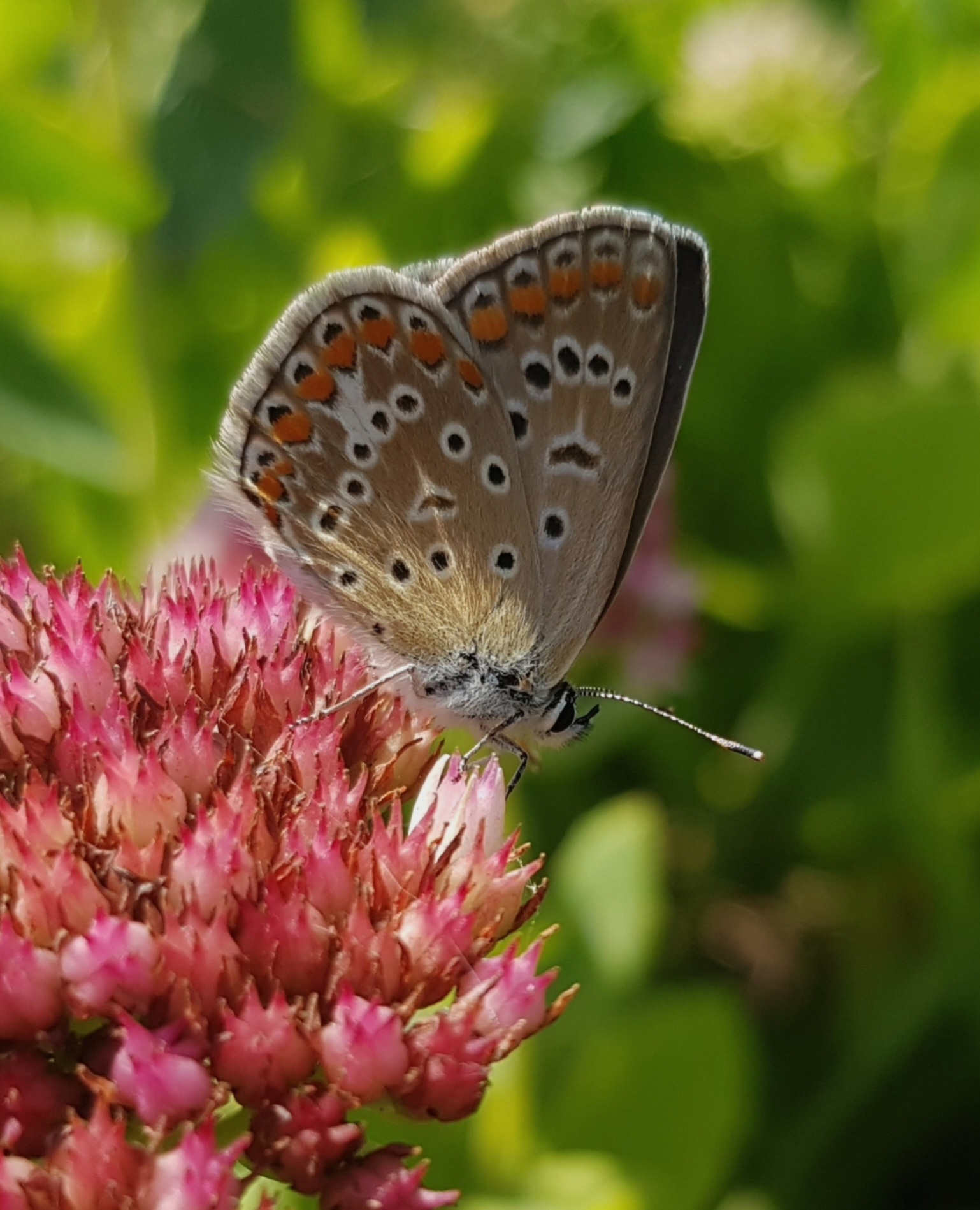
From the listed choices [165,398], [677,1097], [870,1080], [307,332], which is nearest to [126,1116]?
[307,332]

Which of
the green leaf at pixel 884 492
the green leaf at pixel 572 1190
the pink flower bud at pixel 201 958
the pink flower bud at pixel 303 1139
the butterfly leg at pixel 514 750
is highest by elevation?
the green leaf at pixel 884 492

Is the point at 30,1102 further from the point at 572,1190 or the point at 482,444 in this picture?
the point at 572,1190

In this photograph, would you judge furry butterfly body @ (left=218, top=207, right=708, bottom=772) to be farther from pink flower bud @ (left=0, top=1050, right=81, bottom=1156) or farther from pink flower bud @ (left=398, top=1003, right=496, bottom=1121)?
pink flower bud @ (left=0, top=1050, right=81, bottom=1156)

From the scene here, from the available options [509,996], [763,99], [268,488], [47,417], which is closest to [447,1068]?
[509,996]

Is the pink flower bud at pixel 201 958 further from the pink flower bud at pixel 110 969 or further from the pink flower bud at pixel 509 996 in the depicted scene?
the pink flower bud at pixel 509 996

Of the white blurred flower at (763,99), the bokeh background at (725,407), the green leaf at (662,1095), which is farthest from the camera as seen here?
the white blurred flower at (763,99)

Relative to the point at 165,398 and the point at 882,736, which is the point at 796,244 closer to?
the point at 882,736

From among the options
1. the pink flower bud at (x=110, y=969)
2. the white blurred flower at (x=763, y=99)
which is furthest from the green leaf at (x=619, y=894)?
the white blurred flower at (x=763, y=99)
